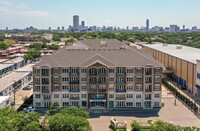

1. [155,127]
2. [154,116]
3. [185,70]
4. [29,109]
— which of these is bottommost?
[154,116]

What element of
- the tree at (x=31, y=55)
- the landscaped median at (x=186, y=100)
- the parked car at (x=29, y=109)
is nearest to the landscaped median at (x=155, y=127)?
the landscaped median at (x=186, y=100)

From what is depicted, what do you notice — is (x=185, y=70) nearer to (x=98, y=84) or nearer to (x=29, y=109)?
(x=98, y=84)

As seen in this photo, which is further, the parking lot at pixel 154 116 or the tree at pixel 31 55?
the tree at pixel 31 55

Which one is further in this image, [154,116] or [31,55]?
[31,55]

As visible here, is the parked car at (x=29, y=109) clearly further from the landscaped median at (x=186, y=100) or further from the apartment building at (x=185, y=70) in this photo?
the apartment building at (x=185, y=70)

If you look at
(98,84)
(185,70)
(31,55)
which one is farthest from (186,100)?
(31,55)

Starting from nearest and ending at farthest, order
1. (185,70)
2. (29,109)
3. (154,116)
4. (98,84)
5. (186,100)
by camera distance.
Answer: (154,116)
(29,109)
(98,84)
(186,100)
(185,70)
